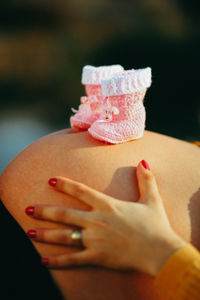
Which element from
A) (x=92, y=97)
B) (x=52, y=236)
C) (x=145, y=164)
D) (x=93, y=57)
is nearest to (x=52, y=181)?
(x=52, y=236)

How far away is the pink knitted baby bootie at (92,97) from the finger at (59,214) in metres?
0.36

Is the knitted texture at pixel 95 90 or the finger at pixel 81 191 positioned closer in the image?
the finger at pixel 81 191

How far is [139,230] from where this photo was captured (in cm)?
61

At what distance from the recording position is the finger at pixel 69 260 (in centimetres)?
64

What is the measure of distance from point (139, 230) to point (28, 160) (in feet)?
1.28

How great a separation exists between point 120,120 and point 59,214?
322mm

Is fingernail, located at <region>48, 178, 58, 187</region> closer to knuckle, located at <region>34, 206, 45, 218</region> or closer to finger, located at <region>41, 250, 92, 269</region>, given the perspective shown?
knuckle, located at <region>34, 206, 45, 218</region>

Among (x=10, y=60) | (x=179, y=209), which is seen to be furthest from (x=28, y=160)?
(x=10, y=60)

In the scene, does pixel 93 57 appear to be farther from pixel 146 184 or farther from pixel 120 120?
pixel 146 184

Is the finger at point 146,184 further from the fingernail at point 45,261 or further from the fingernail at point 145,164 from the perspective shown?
the fingernail at point 45,261

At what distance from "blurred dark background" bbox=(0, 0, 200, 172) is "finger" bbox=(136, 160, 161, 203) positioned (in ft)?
3.23

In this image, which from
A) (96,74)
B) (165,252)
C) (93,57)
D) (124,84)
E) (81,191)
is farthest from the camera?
(93,57)

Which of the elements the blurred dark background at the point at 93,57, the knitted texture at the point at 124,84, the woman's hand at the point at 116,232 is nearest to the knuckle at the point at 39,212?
the woman's hand at the point at 116,232

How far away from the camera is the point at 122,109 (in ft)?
2.77
